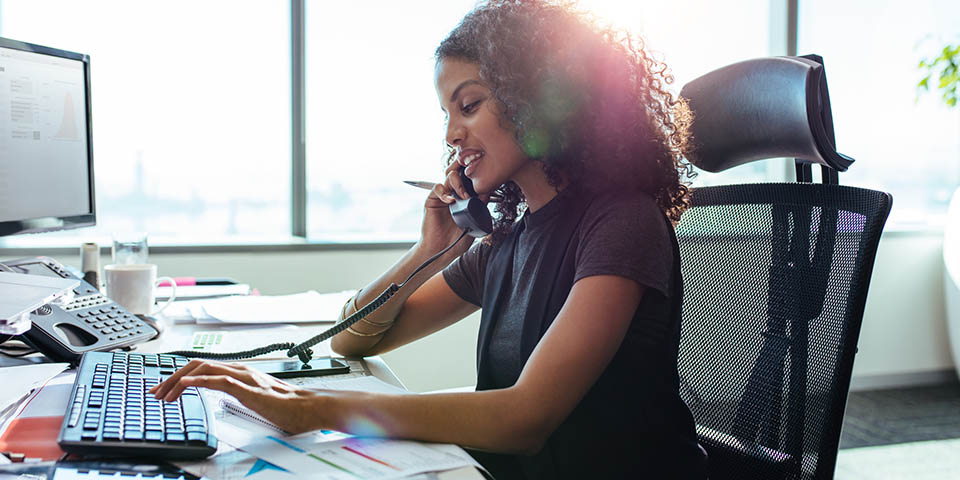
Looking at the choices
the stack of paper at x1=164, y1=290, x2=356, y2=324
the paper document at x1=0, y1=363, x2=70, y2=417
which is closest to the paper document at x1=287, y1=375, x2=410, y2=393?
the paper document at x1=0, y1=363, x2=70, y2=417

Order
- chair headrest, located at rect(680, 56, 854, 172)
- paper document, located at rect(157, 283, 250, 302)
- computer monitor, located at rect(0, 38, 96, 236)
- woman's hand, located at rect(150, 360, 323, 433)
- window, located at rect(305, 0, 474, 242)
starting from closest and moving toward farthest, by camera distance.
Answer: woman's hand, located at rect(150, 360, 323, 433), chair headrest, located at rect(680, 56, 854, 172), computer monitor, located at rect(0, 38, 96, 236), paper document, located at rect(157, 283, 250, 302), window, located at rect(305, 0, 474, 242)

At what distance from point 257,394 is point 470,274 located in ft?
1.90

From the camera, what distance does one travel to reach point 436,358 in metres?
2.97

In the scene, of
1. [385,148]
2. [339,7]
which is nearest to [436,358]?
[385,148]

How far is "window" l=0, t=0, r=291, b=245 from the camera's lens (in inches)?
104

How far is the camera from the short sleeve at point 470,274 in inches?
51.4

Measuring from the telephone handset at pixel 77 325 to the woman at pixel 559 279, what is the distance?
0.35m

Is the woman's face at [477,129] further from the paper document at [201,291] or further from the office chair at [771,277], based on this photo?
the paper document at [201,291]

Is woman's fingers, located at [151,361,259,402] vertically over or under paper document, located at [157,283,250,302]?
over

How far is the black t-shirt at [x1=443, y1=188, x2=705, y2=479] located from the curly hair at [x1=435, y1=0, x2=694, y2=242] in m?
0.06

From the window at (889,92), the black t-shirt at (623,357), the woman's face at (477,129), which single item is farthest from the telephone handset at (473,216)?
the window at (889,92)

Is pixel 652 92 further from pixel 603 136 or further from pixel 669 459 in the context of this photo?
pixel 669 459

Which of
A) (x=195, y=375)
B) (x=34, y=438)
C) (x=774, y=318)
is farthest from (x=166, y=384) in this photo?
(x=774, y=318)

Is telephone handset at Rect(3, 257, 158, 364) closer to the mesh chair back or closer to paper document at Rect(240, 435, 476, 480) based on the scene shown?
paper document at Rect(240, 435, 476, 480)
